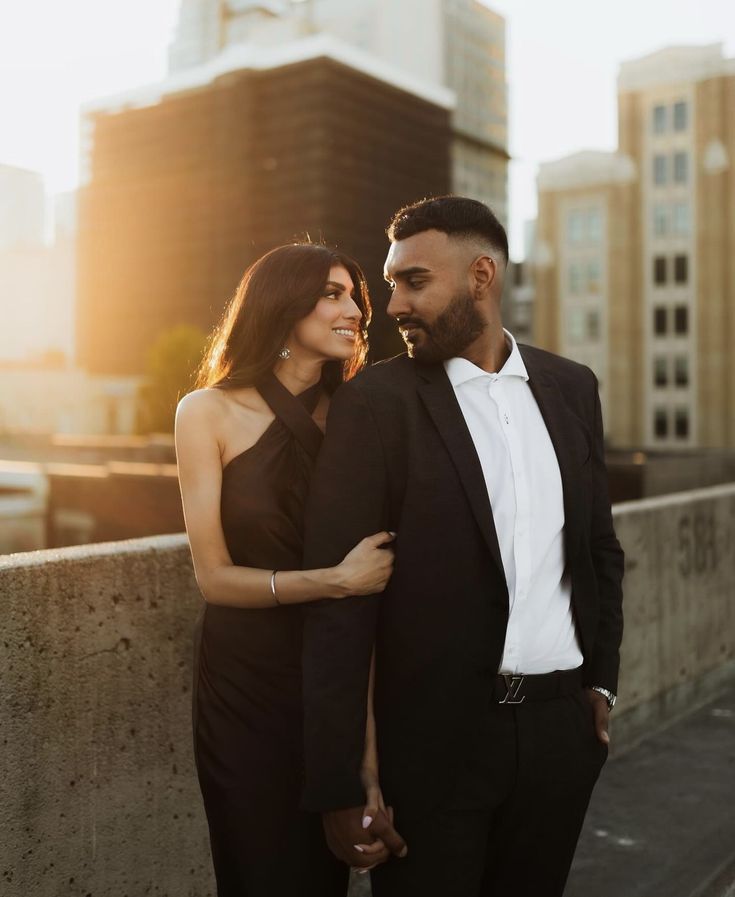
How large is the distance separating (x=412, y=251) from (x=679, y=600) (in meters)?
4.42

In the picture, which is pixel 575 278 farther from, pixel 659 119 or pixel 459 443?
pixel 459 443

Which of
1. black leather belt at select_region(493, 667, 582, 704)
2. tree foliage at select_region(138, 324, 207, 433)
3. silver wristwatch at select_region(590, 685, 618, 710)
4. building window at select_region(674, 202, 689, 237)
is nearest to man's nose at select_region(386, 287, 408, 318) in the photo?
black leather belt at select_region(493, 667, 582, 704)

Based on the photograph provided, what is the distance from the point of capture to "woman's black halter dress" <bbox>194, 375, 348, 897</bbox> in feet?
8.21

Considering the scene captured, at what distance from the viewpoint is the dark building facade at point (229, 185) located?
8950 cm

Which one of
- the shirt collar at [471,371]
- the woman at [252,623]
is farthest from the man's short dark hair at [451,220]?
the woman at [252,623]

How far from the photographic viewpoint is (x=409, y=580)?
225 cm

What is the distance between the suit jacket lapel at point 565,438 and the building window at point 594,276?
73884mm

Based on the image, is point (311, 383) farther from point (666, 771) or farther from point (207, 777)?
point (666, 771)

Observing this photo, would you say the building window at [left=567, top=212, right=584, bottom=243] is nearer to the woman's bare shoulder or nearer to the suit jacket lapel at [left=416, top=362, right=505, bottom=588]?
the woman's bare shoulder

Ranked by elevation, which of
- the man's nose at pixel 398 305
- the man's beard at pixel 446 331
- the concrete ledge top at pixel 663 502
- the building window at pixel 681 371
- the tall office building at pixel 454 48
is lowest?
the concrete ledge top at pixel 663 502

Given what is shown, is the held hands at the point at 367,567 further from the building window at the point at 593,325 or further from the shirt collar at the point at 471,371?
the building window at the point at 593,325

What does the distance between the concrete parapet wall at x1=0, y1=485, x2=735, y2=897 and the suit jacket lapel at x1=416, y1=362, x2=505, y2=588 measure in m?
1.32

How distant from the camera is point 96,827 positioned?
121 inches

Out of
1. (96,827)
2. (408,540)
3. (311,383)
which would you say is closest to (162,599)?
(96,827)
